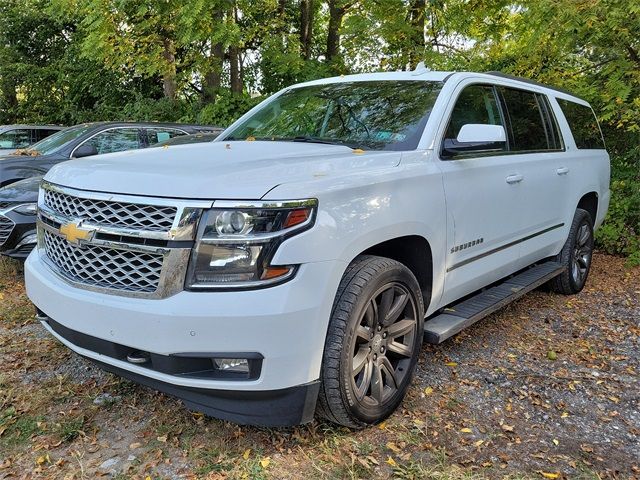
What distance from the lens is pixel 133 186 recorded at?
2.37 m

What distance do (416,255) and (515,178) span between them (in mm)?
1225

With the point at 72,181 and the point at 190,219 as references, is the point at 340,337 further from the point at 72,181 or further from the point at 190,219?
the point at 72,181

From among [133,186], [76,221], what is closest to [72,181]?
[76,221]

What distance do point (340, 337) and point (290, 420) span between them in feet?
1.38

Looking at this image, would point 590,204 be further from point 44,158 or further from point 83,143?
point 44,158

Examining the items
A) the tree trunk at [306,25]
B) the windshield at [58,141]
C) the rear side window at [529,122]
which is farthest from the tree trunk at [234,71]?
the rear side window at [529,122]

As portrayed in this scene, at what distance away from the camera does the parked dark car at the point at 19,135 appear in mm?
10896

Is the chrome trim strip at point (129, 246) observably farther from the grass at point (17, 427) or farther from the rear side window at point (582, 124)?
the rear side window at point (582, 124)

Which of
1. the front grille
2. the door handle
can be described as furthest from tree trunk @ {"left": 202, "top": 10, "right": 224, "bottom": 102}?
the door handle

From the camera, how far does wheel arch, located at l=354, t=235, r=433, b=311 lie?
9.83ft

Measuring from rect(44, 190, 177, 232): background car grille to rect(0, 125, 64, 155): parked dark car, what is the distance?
375 inches

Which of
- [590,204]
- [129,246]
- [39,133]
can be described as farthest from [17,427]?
[39,133]

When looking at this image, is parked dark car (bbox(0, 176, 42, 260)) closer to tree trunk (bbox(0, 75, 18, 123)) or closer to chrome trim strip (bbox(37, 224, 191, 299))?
chrome trim strip (bbox(37, 224, 191, 299))

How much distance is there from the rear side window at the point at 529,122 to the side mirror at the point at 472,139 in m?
0.78
